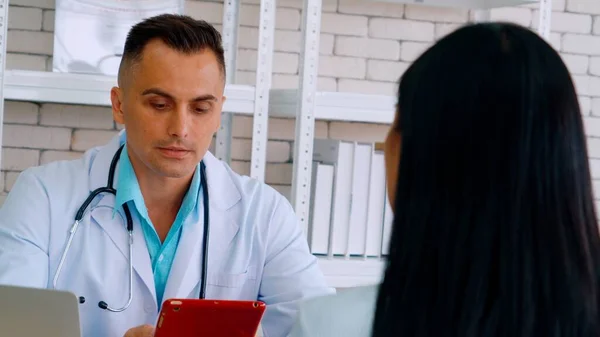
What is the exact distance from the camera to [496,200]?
32.0 inches

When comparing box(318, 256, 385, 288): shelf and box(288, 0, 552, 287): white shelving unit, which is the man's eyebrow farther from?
box(318, 256, 385, 288): shelf

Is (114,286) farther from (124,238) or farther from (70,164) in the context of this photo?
(70,164)

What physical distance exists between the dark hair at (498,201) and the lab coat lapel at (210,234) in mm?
1036

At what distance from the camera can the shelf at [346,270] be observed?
8.30ft

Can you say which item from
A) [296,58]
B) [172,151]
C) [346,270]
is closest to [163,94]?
[172,151]

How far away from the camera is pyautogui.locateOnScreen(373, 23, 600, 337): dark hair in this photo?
0.81m

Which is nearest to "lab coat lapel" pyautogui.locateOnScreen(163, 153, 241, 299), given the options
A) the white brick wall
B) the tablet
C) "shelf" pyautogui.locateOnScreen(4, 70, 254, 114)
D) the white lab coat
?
the white lab coat

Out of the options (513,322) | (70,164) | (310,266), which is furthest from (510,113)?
(70,164)

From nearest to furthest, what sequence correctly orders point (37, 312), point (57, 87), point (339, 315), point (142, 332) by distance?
1. point (339, 315)
2. point (37, 312)
3. point (142, 332)
4. point (57, 87)

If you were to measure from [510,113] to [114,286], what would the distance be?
120cm

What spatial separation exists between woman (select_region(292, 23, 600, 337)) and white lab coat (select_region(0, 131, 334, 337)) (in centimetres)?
104

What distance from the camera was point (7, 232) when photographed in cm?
177

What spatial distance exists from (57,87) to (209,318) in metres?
1.14

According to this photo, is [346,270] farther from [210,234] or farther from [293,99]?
[210,234]
